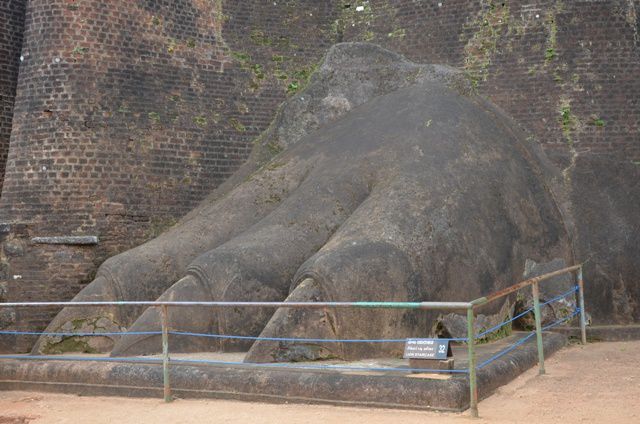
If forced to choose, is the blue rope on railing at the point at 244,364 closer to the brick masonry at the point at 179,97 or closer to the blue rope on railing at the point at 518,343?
the blue rope on railing at the point at 518,343

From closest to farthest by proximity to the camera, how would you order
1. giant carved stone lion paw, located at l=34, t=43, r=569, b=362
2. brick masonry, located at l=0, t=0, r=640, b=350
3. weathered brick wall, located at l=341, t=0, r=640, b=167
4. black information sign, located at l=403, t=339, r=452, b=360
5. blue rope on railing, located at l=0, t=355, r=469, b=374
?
1. black information sign, located at l=403, t=339, r=452, b=360
2. blue rope on railing, located at l=0, t=355, r=469, b=374
3. giant carved stone lion paw, located at l=34, t=43, r=569, b=362
4. brick masonry, located at l=0, t=0, r=640, b=350
5. weathered brick wall, located at l=341, t=0, r=640, b=167

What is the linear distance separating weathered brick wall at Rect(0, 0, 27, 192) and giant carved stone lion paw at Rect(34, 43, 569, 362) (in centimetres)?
395

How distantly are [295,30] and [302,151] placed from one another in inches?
144

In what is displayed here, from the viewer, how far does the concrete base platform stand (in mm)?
7832

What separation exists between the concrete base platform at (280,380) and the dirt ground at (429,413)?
0.34 feet

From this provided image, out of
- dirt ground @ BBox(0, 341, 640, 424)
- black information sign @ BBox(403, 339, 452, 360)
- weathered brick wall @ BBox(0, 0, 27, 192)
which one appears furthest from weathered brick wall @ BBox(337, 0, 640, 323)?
weathered brick wall @ BBox(0, 0, 27, 192)

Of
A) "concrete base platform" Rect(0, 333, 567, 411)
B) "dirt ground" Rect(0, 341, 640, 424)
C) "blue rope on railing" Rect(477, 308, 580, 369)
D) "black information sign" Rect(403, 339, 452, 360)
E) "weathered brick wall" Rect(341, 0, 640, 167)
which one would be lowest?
"dirt ground" Rect(0, 341, 640, 424)

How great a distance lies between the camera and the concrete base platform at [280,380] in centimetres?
783

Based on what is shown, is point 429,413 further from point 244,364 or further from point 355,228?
point 355,228

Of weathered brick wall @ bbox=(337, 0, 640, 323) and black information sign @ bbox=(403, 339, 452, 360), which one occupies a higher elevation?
weathered brick wall @ bbox=(337, 0, 640, 323)

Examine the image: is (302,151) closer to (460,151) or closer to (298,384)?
(460,151)

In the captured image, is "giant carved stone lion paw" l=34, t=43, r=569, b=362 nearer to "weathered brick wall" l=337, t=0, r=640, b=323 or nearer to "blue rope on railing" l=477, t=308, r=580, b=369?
"blue rope on railing" l=477, t=308, r=580, b=369

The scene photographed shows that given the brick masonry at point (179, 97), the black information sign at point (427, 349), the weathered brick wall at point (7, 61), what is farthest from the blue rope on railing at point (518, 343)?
the weathered brick wall at point (7, 61)

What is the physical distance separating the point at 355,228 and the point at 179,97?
19.4 feet
